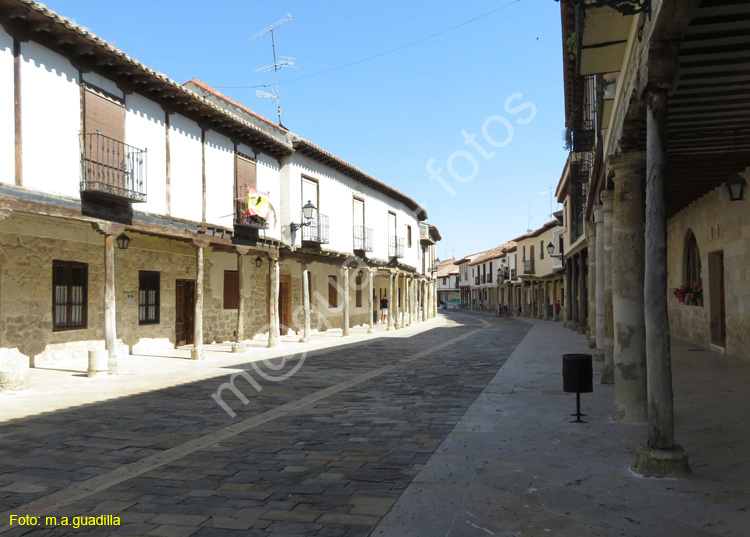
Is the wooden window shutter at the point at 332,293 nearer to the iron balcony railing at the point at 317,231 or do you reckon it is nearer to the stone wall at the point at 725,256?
the iron balcony railing at the point at 317,231

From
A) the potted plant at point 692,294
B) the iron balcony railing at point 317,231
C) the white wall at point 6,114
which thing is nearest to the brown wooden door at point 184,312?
the iron balcony railing at point 317,231

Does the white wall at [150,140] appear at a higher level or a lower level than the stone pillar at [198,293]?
higher

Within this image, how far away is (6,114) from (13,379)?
4139 mm

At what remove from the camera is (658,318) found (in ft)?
13.8

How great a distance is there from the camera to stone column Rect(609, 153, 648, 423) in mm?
5754

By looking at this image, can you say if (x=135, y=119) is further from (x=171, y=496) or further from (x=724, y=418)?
(x=724, y=418)

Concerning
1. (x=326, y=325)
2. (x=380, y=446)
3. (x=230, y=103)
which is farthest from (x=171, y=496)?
(x=326, y=325)

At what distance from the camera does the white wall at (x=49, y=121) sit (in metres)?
9.27

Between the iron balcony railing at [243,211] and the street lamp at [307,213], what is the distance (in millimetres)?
1448

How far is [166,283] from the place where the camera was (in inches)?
607

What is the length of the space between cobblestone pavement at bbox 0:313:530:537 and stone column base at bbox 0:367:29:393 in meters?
1.93

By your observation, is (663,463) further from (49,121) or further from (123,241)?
(123,241)

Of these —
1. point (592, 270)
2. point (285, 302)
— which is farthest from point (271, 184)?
point (592, 270)

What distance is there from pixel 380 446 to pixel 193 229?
9.67 m
